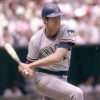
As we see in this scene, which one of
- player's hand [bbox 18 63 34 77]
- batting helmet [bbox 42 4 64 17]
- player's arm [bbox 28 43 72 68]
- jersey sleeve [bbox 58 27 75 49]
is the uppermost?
batting helmet [bbox 42 4 64 17]

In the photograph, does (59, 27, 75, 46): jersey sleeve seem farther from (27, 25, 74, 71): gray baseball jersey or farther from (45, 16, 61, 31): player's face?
(45, 16, 61, 31): player's face

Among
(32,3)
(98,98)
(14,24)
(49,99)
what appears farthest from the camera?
(32,3)

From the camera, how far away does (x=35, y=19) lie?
12.7 m

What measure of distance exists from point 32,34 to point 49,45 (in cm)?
445

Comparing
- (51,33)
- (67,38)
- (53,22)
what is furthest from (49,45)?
(53,22)

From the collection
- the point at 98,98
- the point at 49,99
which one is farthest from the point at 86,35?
the point at 49,99

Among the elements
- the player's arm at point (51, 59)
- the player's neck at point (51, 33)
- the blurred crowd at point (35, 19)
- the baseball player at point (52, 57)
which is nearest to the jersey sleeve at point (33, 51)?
the baseball player at point (52, 57)

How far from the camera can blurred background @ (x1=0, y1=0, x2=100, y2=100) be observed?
37.7ft

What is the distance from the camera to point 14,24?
12438 millimetres

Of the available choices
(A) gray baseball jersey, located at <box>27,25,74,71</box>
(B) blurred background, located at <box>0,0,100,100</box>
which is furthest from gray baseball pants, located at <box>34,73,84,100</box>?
(B) blurred background, located at <box>0,0,100,100</box>

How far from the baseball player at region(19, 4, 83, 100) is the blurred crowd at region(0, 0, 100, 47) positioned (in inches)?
145

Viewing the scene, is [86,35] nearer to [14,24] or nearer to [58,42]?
[14,24]

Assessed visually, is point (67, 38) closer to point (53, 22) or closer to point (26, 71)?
point (53, 22)

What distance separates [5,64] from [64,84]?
12.7ft
